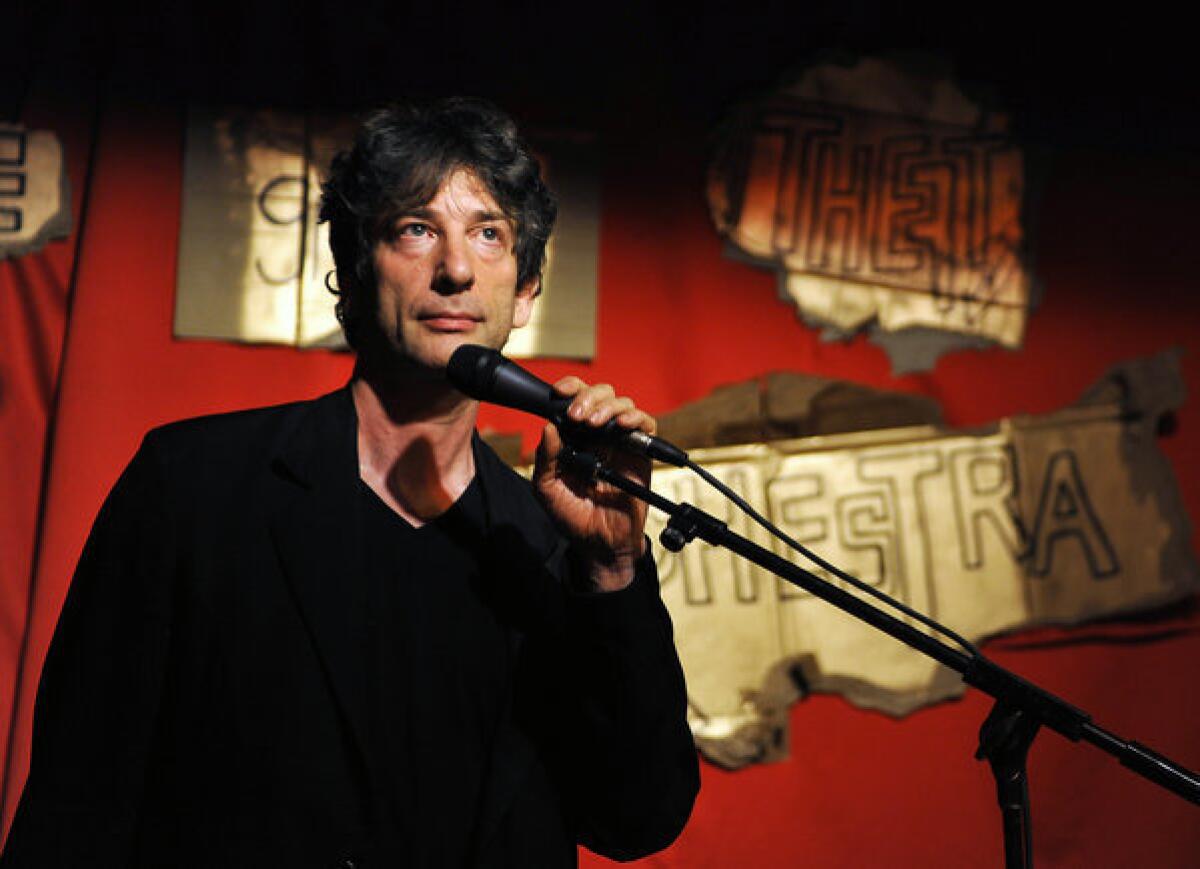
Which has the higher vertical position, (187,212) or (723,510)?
(187,212)

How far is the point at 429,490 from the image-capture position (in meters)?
1.43

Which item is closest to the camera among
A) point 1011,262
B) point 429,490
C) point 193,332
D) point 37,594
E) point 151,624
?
point 151,624

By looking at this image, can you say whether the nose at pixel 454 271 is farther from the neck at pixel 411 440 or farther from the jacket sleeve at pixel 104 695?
the jacket sleeve at pixel 104 695

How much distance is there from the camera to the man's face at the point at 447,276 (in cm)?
135

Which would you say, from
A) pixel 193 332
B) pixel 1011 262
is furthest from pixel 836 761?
pixel 193 332

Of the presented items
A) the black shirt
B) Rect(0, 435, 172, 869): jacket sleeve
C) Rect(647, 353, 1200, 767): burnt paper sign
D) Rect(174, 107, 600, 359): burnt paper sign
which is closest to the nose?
the black shirt

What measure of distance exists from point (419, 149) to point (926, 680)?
1.56 m

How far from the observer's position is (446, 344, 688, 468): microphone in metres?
1.07

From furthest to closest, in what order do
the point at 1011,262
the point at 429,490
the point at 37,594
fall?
the point at 1011,262 → the point at 37,594 → the point at 429,490

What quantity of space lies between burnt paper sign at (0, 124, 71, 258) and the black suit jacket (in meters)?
1.01

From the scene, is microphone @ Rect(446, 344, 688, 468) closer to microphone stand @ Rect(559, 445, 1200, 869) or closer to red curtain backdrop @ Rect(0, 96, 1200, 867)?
microphone stand @ Rect(559, 445, 1200, 869)

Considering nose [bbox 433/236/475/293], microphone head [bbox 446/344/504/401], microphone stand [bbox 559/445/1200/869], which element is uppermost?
nose [bbox 433/236/475/293]

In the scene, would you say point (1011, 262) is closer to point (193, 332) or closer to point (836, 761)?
point (836, 761)

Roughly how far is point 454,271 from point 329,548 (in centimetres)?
33
